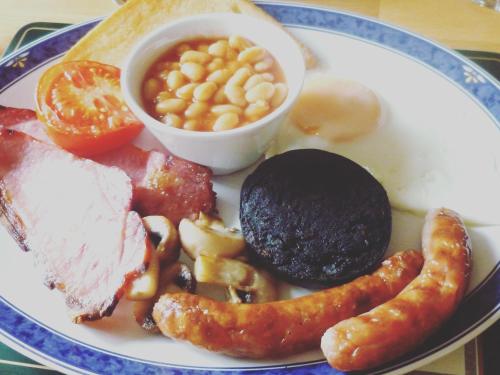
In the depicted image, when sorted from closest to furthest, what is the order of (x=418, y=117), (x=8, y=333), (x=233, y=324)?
(x=233, y=324), (x=8, y=333), (x=418, y=117)

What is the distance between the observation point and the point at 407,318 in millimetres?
1446

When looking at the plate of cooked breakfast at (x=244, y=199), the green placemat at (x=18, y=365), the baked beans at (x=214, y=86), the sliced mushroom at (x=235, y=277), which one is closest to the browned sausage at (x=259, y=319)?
the plate of cooked breakfast at (x=244, y=199)

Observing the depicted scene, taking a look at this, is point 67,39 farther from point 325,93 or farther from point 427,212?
point 427,212

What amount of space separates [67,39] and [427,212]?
1586 mm

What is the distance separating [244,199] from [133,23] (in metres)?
1.01

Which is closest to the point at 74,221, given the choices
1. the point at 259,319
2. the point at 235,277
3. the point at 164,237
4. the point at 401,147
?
the point at 164,237

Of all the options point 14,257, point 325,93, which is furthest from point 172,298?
point 325,93

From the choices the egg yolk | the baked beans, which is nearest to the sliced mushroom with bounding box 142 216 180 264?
the baked beans

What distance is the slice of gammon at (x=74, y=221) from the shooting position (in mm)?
1672

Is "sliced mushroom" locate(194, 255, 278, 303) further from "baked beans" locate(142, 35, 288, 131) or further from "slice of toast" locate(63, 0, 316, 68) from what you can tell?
"slice of toast" locate(63, 0, 316, 68)

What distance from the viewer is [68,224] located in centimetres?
182

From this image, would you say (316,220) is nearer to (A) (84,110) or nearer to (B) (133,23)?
(A) (84,110)

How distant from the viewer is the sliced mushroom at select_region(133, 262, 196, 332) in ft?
5.37

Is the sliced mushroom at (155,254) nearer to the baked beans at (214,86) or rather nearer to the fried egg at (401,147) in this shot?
the baked beans at (214,86)
